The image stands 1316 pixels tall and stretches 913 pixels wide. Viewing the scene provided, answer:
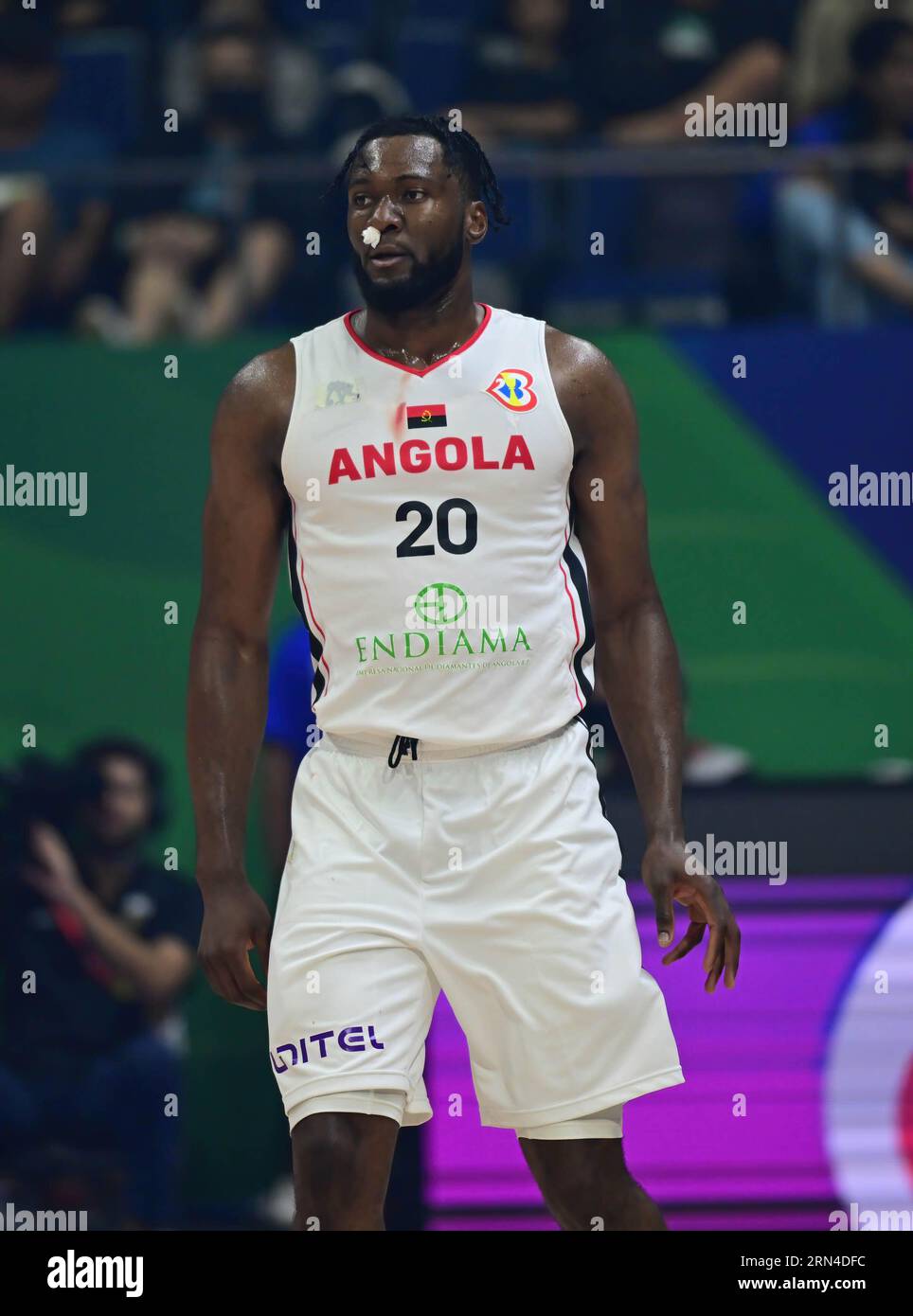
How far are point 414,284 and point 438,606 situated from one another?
0.60 meters

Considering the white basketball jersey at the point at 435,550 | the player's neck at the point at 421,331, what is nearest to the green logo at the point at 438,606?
the white basketball jersey at the point at 435,550

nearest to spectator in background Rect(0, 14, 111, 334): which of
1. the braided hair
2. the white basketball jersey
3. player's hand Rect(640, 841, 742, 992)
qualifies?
the braided hair

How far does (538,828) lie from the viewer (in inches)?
136

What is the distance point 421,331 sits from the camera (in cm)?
367

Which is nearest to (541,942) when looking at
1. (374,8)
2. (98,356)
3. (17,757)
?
(17,757)

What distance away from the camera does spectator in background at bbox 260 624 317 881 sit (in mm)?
5422

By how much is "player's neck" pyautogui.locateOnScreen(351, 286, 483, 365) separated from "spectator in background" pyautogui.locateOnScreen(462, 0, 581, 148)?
3077mm

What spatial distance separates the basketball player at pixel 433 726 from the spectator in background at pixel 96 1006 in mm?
2070

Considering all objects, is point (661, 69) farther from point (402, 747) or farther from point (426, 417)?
point (402, 747)

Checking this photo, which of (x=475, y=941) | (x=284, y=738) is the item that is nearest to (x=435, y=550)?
(x=475, y=941)

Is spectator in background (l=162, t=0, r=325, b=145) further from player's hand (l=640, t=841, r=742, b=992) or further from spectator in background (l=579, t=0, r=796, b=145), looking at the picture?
player's hand (l=640, t=841, r=742, b=992)

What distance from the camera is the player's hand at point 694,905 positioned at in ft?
11.3

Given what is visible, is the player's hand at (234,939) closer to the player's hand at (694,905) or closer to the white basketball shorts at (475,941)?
the white basketball shorts at (475,941)

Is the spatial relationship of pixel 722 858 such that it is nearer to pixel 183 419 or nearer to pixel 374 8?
pixel 183 419
